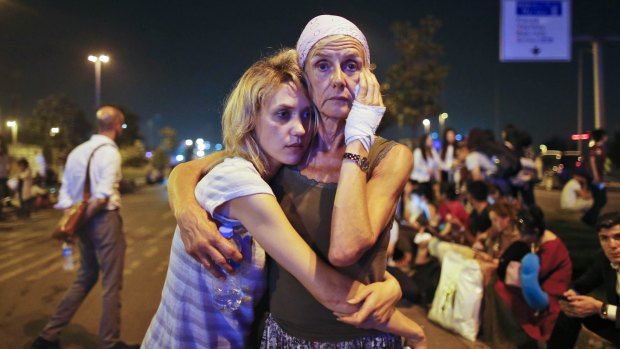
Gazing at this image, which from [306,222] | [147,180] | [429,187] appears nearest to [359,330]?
[306,222]

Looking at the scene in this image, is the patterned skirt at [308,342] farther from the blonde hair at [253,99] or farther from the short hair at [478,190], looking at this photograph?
the short hair at [478,190]

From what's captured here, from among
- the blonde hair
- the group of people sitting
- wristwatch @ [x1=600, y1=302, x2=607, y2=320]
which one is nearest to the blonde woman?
the blonde hair

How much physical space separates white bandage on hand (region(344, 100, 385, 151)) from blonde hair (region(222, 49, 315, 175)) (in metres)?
0.27

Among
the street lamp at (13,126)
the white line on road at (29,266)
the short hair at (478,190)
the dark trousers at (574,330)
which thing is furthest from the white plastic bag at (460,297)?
the street lamp at (13,126)

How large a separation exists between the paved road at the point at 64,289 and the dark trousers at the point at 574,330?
3.34ft

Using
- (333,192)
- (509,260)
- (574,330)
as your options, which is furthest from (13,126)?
(333,192)

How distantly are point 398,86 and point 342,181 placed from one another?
2290 centimetres

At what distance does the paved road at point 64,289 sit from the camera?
16.3ft

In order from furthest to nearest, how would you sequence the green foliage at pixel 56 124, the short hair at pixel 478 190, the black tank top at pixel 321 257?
the green foliage at pixel 56 124, the short hair at pixel 478 190, the black tank top at pixel 321 257

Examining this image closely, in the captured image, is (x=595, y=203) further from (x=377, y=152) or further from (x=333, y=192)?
(x=333, y=192)

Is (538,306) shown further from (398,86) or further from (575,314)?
(398,86)

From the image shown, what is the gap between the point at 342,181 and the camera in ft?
5.14

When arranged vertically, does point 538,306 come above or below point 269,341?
below

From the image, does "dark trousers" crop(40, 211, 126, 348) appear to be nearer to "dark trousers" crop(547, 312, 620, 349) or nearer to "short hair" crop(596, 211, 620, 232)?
"dark trousers" crop(547, 312, 620, 349)
